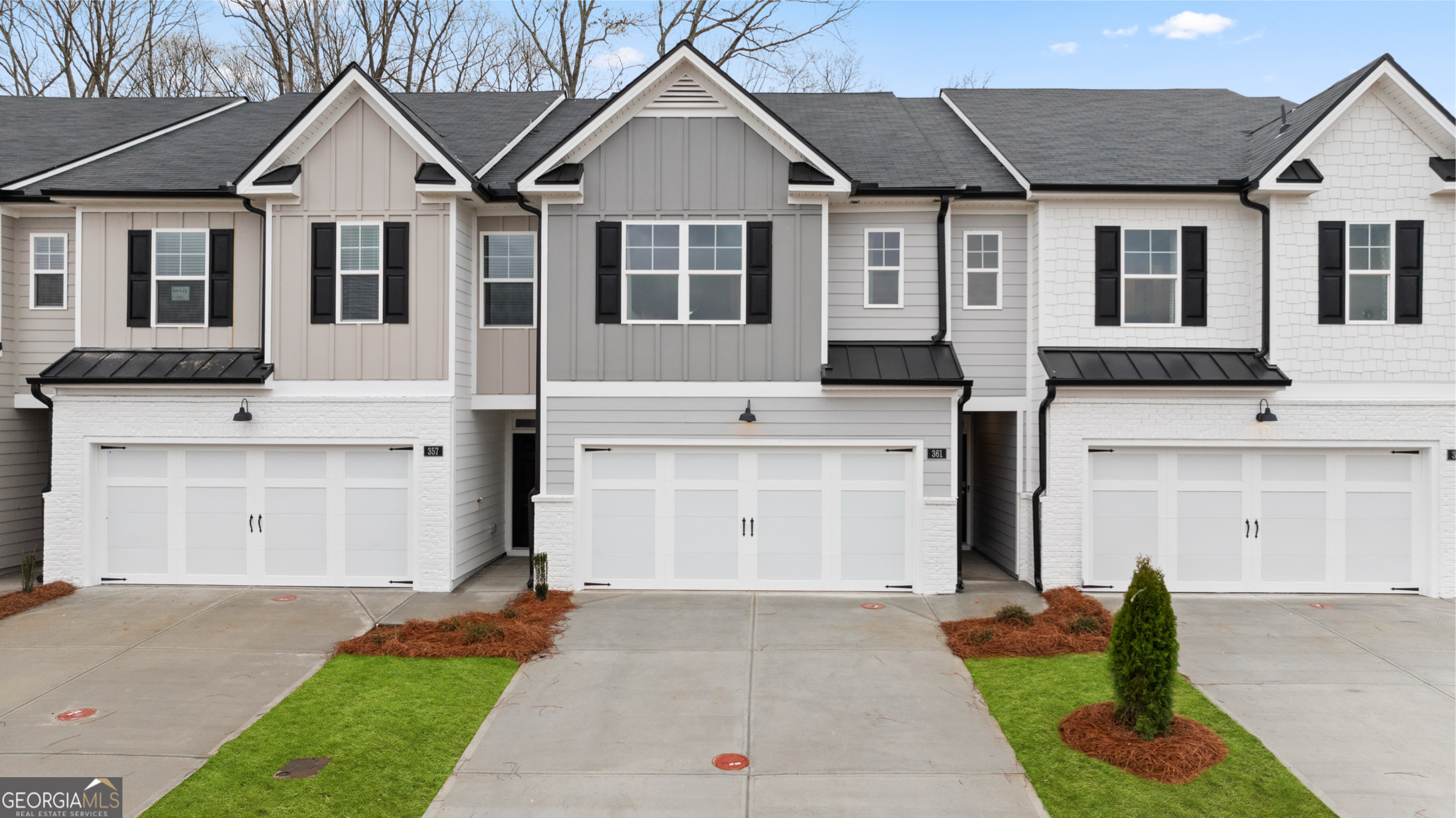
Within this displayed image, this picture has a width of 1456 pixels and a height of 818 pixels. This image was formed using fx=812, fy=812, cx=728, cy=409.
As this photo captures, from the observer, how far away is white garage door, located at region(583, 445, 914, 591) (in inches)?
447

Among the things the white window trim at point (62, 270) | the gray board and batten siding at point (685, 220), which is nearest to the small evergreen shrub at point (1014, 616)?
the gray board and batten siding at point (685, 220)

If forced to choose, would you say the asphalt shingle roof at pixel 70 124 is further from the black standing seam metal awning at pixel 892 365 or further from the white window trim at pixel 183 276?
the black standing seam metal awning at pixel 892 365

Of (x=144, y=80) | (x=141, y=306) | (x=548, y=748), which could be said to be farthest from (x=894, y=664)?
(x=144, y=80)

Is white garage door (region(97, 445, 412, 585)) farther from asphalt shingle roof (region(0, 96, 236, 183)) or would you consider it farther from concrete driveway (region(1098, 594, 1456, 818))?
concrete driveway (region(1098, 594, 1456, 818))

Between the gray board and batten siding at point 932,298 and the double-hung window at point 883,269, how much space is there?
2.5 inches

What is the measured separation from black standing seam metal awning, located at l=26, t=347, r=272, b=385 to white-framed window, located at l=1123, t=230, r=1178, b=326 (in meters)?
12.2

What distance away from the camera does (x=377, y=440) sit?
11359 millimetres

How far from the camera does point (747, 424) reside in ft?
37.0

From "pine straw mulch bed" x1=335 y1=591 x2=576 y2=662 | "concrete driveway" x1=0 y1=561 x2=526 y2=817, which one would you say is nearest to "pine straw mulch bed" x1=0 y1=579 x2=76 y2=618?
"concrete driveway" x1=0 y1=561 x2=526 y2=817

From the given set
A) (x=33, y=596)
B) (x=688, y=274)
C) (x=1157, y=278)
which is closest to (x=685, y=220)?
(x=688, y=274)

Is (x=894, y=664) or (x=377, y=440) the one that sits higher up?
(x=377, y=440)

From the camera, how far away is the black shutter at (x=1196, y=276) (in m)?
11.6

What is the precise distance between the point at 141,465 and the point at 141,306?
7.61 ft

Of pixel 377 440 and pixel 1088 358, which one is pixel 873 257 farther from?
pixel 377 440
